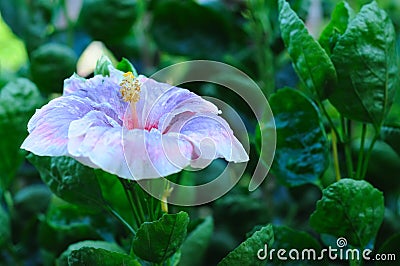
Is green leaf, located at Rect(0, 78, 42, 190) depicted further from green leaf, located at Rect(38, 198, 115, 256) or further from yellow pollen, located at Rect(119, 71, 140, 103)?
yellow pollen, located at Rect(119, 71, 140, 103)

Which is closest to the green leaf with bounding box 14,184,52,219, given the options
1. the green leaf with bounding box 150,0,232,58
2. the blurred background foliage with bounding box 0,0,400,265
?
the blurred background foliage with bounding box 0,0,400,265

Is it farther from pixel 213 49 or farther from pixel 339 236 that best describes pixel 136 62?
pixel 339 236

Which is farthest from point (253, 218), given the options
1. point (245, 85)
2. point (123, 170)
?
point (123, 170)

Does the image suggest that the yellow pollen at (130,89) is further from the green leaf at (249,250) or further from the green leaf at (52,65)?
the green leaf at (52,65)

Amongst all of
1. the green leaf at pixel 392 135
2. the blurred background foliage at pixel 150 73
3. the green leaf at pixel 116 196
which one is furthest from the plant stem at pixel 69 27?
the green leaf at pixel 392 135

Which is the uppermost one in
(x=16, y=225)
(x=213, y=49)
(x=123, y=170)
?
(x=123, y=170)

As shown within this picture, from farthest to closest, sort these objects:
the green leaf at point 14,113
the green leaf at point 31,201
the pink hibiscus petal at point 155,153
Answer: the green leaf at point 31,201 < the green leaf at point 14,113 < the pink hibiscus petal at point 155,153
